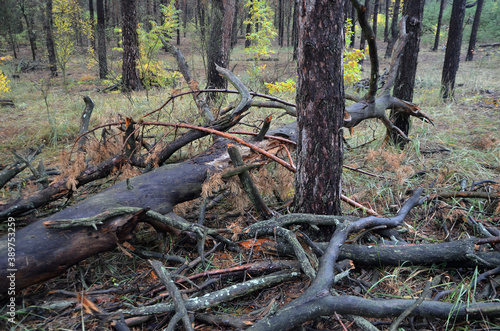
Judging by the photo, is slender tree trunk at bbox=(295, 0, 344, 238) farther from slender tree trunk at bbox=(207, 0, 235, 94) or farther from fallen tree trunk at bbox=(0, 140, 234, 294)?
slender tree trunk at bbox=(207, 0, 235, 94)

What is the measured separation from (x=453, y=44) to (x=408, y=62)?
3884 mm

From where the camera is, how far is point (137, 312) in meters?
1.62

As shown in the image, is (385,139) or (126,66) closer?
(385,139)

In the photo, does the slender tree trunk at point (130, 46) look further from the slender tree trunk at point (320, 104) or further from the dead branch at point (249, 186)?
the slender tree trunk at point (320, 104)

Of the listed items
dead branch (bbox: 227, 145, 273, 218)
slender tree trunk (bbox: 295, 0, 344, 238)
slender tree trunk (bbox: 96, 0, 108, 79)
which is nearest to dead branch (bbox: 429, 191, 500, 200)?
slender tree trunk (bbox: 295, 0, 344, 238)

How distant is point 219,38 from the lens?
6.27 meters

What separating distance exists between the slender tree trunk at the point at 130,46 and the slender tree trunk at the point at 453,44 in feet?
25.4

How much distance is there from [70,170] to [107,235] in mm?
947

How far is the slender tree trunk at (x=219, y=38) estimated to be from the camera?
20.1 feet

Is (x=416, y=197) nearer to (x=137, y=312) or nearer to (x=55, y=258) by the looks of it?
(x=137, y=312)

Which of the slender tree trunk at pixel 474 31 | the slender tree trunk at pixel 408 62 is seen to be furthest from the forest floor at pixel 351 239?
the slender tree trunk at pixel 474 31

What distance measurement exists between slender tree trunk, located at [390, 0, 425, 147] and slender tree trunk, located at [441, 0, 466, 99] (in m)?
3.23

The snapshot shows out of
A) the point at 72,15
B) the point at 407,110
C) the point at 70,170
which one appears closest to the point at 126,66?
the point at 70,170

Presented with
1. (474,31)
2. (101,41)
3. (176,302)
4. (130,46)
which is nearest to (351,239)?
(176,302)
